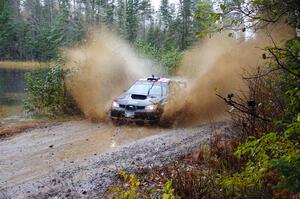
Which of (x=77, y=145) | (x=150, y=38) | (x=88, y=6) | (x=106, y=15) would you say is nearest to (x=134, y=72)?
(x=77, y=145)

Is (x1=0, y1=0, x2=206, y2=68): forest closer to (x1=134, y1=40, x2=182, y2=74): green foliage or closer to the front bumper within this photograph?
(x1=134, y1=40, x2=182, y2=74): green foliage

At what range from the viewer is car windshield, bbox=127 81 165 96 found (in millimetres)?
14391

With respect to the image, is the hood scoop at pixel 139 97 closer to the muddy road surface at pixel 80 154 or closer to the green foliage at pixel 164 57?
the muddy road surface at pixel 80 154

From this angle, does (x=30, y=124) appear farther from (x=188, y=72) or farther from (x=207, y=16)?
(x=188, y=72)

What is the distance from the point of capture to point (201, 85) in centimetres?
1525

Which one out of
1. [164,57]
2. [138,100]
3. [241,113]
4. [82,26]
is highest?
[82,26]

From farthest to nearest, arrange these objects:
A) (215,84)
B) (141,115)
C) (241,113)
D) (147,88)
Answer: (215,84) < (147,88) < (141,115) < (241,113)

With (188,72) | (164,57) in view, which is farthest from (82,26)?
(188,72)

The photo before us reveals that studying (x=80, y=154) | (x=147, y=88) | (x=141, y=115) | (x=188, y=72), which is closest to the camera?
(x=80, y=154)

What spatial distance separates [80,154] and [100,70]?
10.1 metres

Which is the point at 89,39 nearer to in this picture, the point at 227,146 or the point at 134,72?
the point at 134,72

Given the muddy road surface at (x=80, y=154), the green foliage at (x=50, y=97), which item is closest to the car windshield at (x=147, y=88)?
the muddy road surface at (x=80, y=154)

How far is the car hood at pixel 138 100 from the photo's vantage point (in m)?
13.5

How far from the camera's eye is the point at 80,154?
376 inches
